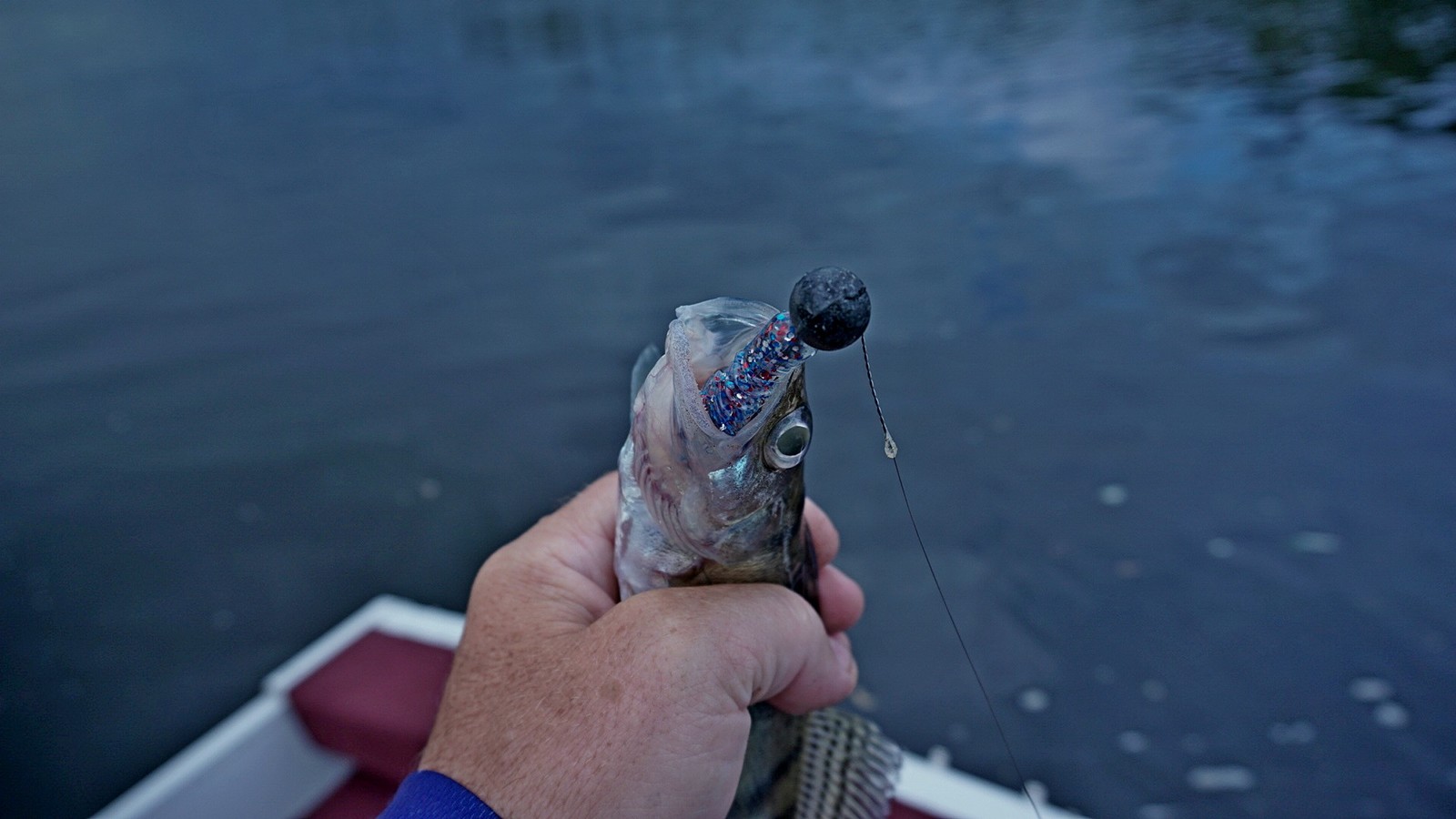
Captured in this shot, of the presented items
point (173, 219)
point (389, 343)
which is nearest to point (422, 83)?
point (173, 219)

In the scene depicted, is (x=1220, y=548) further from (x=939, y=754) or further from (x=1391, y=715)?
(x=939, y=754)

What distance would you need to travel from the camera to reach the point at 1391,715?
13.1ft

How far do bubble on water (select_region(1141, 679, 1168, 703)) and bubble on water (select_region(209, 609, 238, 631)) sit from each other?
5198 mm

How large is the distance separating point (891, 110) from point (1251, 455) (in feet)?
32.3

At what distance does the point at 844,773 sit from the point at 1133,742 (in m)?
2.53

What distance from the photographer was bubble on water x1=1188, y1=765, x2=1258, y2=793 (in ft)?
12.6

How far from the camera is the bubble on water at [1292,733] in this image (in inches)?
157

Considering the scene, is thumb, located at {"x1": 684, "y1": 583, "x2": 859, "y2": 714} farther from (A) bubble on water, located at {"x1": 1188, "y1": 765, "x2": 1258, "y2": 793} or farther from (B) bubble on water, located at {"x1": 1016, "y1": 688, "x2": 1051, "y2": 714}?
(A) bubble on water, located at {"x1": 1188, "y1": 765, "x2": 1258, "y2": 793}

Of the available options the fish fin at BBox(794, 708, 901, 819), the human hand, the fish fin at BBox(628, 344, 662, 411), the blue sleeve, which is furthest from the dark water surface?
the blue sleeve

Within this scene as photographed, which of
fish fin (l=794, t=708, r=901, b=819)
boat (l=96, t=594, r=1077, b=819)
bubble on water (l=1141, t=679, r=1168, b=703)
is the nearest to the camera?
fish fin (l=794, t=708, r=901, b=819)

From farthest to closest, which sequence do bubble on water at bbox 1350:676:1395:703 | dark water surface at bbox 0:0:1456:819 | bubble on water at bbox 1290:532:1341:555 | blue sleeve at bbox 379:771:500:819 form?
bubble on water at bbox 1290:532:1341:555 → dark water surface at bbox 0:0:1456:819 → bubble on water at bbox 1350:676:1395:703 → blue sleeve at bbox 379:771:500:819

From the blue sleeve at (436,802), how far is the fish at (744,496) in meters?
0.63

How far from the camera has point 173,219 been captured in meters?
12.4

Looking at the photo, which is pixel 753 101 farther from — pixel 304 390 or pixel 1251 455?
pixel 1251 455
